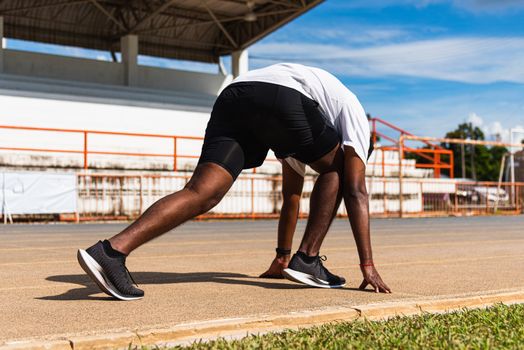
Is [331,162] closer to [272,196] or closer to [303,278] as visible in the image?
[303,278]

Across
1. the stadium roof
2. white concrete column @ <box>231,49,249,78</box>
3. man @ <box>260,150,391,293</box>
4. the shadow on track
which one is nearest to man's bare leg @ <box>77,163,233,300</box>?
the shadow on track

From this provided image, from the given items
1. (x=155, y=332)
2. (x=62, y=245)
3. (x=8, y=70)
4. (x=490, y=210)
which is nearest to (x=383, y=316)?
(x=155, y=332)

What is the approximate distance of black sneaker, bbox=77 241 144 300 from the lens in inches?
170

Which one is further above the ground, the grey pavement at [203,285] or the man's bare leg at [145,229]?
the man's bare leg at [145,229]

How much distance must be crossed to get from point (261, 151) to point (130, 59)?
121 ft

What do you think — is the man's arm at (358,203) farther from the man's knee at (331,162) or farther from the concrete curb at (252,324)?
the concrete curb at (252,324)

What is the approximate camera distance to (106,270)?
437cm

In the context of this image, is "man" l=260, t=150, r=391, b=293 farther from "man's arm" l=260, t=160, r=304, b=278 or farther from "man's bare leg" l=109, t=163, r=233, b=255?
"man's bare leg" l=109, t=163, r=233, b=255

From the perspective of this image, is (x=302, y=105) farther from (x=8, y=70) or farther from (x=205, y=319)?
(x=8, y=70)

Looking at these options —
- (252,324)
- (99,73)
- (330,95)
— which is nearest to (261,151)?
(330,95)

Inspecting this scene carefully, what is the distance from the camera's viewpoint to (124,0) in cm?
3891

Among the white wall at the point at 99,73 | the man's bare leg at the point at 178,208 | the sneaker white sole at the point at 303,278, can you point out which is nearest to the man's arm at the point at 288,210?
the sneaker white sole at the point at 303,278

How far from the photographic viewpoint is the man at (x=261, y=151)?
4.53 m

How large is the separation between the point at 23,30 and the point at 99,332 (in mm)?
41204
